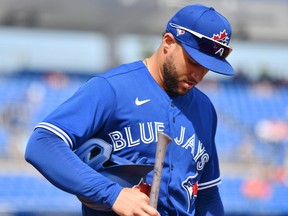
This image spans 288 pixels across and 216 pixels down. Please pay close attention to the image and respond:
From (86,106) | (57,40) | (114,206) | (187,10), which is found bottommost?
(57,40)

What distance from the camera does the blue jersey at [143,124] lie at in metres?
2.75

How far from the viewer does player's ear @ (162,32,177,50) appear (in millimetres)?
2982

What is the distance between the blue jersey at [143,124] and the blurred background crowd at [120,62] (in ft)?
33.0

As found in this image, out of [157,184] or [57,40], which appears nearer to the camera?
[157,184]

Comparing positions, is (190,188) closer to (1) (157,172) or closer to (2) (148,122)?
(2) (148,122)

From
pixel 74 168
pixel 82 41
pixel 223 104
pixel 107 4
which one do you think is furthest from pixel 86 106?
pixel 82 41

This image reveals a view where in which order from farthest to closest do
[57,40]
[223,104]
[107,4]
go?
1. [57,40]
2. [223,104]
3. [107,4]

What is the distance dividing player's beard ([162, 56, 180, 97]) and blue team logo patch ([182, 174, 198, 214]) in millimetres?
376

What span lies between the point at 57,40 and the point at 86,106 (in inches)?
659

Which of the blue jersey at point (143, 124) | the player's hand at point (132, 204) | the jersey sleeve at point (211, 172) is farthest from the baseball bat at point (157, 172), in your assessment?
the jersey sleeve at point (211, 172)

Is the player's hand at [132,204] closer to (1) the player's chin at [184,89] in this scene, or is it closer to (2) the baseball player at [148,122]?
(2) the baseball player at [148,122]

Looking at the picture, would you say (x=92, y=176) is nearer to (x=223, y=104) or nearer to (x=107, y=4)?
(x=107, y=4)

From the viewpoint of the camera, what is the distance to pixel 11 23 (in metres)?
17.1

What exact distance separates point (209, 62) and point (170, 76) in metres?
0.18
